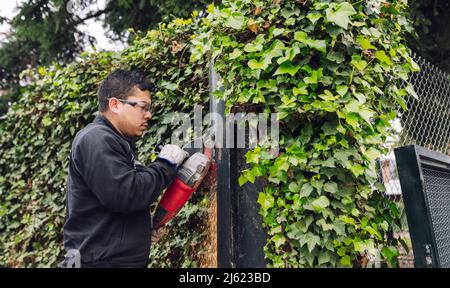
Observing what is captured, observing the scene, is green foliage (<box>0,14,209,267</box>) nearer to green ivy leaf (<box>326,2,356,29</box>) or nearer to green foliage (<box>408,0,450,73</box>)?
green ivy leaf (<box>326,2,356,29</box>)

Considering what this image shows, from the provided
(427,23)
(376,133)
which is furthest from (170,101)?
(427,23)

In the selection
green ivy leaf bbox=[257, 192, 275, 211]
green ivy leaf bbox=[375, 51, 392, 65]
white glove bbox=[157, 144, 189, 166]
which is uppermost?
green ivy leaf bbox=[375, 51, 392, 65]

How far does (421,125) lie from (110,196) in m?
2.41

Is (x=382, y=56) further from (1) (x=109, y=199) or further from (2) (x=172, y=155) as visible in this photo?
(1) (x=109, y=199)

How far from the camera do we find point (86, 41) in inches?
338

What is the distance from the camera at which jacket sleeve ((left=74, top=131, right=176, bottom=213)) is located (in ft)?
6.01

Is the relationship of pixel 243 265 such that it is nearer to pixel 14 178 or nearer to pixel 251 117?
pixel 251 117

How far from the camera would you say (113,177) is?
1831 mm

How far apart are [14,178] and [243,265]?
145 inches

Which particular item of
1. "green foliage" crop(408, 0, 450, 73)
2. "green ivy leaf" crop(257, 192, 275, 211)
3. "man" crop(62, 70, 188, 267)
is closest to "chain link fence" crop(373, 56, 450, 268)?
"green ivy leaf" crop(257, 192, 275, 211)

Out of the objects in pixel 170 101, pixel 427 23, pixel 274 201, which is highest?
pixel 427 23

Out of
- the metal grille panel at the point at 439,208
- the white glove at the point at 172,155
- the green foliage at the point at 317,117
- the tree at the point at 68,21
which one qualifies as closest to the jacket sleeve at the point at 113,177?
the white glove at the point at 172,155

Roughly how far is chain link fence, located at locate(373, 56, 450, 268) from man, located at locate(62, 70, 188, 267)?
1431 millimetres
